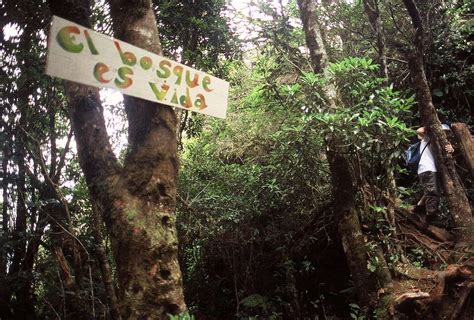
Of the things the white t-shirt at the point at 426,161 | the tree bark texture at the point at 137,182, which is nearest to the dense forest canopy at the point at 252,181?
the tree bark texture at the point at 137,182

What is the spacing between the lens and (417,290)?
457 centimetres

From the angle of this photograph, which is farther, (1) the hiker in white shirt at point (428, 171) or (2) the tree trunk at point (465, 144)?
(1) the hiker in white shirt at point (428, 171)

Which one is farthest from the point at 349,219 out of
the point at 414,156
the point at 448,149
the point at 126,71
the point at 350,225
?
the point at 126,71

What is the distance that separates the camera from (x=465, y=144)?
550 cm

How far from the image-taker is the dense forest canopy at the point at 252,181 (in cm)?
273

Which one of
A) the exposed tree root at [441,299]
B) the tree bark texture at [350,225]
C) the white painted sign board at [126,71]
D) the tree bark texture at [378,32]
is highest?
the tree bark texture at [378,32]

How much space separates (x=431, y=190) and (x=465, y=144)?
86 cm

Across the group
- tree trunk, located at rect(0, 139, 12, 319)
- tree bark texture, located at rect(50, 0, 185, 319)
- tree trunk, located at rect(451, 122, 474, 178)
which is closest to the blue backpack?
tree trunk, located at rect(451, 122, 474, 178)

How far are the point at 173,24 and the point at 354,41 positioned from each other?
176 inches

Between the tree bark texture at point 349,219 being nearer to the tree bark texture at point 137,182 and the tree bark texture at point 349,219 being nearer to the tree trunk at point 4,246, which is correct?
the tree bark texture at point 137,182

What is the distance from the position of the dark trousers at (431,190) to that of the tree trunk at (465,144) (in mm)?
469

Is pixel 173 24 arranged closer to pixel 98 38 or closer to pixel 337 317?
pixel 98 38

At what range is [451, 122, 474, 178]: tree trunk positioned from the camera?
5480mm

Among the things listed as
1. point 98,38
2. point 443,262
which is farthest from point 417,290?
point 98,38
